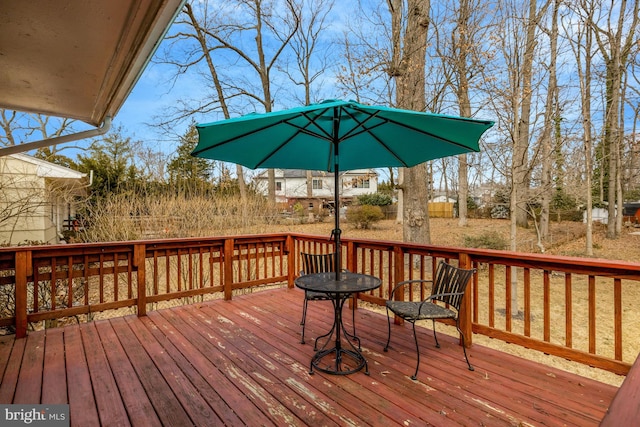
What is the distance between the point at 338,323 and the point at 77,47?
8.71 ft

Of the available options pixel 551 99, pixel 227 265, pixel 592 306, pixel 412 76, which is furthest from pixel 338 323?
pixel 412 76

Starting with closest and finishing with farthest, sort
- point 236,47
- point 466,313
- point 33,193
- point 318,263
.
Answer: point 466,313 < point 318,263 < point 33,193 < point 236,47

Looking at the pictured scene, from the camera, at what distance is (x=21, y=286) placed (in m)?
3.34

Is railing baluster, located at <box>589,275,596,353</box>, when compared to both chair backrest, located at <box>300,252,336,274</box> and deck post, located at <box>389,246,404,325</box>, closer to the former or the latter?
deck post, located at <box>389,246,404,325</box>

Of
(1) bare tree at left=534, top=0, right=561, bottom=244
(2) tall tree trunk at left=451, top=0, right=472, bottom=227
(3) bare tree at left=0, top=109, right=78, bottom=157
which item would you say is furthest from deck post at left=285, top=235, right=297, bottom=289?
(3) bare tree at left=0, top=109, right=78, bottom=157

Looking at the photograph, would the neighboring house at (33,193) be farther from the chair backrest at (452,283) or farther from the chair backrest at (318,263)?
the chair backrest at (452,283)

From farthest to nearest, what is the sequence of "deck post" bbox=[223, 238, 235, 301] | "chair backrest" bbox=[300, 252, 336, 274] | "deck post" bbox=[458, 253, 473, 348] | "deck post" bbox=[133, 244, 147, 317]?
"deck post" bbox=[223, 238, 235, 301]
"deck post" bbox=[133, 244, 147, 317]
"chair backrest" bbox=[300, 252, 336, 274]
"deck post" bbox=[458, 253, 473, 348]

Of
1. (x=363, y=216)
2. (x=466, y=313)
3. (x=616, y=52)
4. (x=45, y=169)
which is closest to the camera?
(x=466, y=313)

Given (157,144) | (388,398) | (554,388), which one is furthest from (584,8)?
(157,144)

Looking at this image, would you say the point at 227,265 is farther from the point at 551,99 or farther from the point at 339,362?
the point at 551,99

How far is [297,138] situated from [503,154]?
416cm

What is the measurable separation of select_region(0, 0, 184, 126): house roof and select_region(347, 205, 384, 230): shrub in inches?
479

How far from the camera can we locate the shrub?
1438cm

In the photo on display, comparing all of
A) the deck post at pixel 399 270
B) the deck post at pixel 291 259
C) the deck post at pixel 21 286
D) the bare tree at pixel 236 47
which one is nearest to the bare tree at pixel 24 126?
the bare tree at pixel 236 47
